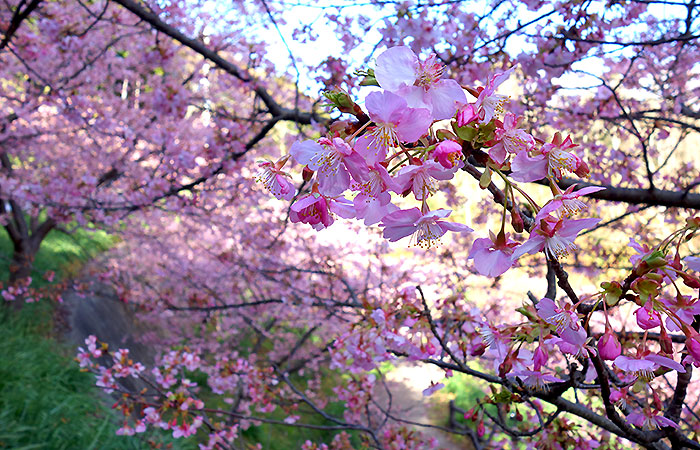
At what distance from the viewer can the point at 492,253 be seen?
66 cm

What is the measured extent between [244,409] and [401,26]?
12.2 ft

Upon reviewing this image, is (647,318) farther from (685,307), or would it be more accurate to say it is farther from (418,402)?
(418,402)

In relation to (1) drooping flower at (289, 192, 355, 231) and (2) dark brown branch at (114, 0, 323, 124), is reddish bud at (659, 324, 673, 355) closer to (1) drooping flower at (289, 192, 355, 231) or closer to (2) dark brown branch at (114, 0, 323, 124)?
(1) drooping flower at (289, 192, 355, 231)

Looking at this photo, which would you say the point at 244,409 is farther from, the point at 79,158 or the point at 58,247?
the point at 58,247

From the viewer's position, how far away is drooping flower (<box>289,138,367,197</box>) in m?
0.56

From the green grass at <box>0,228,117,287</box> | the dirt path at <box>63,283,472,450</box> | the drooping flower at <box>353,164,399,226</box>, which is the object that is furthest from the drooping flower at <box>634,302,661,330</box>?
the green grass at <box>0,228,117,287</box>

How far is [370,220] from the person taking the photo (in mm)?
610

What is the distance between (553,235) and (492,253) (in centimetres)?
10

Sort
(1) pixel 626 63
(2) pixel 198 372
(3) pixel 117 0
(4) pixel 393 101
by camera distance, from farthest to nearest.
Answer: (2) pixel 198 372 < (1) pixel 626 63 < (3) pixel 117 0 < (4) pixel 393 101

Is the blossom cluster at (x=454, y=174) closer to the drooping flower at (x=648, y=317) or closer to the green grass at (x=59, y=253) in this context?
the drooping flower at (x=648, y=317)

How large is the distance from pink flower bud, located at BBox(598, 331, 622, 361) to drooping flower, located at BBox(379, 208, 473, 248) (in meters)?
0.28

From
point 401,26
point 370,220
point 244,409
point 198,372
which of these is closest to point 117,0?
point 401,26

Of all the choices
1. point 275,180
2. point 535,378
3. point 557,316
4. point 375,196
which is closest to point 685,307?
point 557,316

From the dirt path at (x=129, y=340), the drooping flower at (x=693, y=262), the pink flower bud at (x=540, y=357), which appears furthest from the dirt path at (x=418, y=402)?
the drooping flower at (x=693, y=262)
